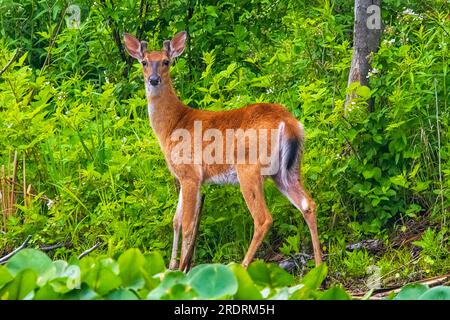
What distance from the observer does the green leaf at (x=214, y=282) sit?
4.52m

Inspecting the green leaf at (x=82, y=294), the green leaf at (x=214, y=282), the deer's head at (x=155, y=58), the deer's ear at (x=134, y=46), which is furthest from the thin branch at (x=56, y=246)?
the green leaf at (x=214, y=282)

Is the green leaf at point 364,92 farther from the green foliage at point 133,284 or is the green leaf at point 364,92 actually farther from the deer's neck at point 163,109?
the green foliage at point 133,284

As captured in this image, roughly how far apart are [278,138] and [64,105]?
246 cm

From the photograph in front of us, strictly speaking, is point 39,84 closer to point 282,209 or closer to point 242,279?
point 282,209

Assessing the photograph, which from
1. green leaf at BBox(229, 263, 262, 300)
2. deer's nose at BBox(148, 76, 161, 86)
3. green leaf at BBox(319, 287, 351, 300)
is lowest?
green leaf at BBox(319, 287, 351, 300)

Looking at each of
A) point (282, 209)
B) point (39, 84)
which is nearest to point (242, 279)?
point (282, 209)

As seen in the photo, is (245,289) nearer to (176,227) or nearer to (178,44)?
(176,227)

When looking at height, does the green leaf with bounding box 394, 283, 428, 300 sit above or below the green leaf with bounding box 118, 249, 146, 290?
below

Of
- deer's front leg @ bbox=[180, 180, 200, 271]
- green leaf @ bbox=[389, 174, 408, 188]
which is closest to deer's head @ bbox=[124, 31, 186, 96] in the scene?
deer's front leg @ bbox=[180, 180, 200, 271]

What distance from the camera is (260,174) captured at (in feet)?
27.1

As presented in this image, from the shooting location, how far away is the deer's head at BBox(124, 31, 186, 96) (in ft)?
29.4

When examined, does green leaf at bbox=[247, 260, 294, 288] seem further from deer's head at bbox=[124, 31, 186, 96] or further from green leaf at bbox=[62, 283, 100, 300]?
deer's head at bbox=[124, 31, 186, 96]

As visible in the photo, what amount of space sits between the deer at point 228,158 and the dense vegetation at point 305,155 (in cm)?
24

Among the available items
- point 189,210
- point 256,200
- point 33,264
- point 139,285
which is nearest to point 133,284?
point 139,285
